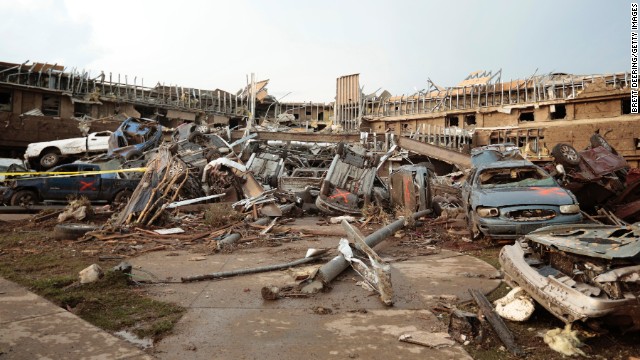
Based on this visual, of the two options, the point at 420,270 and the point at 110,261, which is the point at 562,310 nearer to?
the point at 420,270

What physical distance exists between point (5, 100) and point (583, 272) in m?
36.5

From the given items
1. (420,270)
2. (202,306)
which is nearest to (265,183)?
(420,270)

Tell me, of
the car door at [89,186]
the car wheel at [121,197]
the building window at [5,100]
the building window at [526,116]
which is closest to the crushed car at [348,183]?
the car wheel at [121,197]

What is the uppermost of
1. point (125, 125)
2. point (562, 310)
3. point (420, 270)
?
point (125, 125)

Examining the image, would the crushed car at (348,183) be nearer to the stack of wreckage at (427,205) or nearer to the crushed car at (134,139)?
the stack of wreckage at (427,205)

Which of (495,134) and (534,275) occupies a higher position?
(495,134)

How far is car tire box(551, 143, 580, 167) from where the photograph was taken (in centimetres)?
1078

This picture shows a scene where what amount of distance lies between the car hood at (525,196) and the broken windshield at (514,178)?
1.12 feet

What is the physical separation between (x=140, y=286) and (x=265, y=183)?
390 inches

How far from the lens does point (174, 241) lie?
8422mm

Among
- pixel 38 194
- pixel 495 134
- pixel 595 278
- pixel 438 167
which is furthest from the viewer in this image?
pixel 495 134

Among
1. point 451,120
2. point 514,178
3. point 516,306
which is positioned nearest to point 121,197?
point 514,178

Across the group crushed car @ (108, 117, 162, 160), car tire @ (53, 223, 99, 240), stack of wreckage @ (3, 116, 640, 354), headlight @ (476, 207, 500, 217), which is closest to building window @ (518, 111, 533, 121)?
stack of wreckage @ (3, 116, 640, 354)

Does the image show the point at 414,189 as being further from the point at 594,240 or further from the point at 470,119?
the point at 470,119
